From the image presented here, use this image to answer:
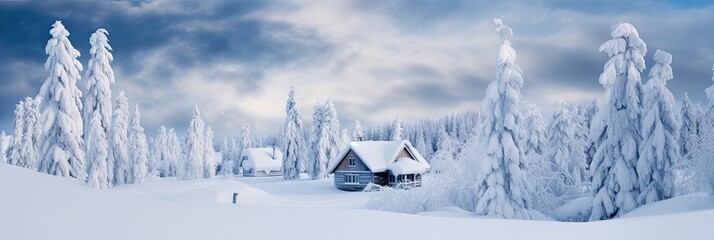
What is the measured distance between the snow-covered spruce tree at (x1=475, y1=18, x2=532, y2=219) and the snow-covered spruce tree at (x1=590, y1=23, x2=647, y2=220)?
458cm

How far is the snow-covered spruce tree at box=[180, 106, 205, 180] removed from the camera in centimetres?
7000

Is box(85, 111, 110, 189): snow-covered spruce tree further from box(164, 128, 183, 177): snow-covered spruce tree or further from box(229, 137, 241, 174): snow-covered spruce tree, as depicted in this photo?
box(229, 137, 241, 174): snow-covered spruce tree

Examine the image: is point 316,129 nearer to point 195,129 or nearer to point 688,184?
point 195,129

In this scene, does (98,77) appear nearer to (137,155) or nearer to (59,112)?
(59,112)

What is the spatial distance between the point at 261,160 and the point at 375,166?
43402 millimetres

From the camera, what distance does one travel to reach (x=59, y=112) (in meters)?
27.7

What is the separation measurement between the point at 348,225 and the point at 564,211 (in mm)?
23540

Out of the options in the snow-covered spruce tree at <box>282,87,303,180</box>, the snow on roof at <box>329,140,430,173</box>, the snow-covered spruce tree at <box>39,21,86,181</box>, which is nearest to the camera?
the snow-covered spruce tree at <box>39,21,86,181</box>

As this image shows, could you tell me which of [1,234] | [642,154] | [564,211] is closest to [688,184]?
[642,154]

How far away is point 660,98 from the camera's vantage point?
2286 centimetres

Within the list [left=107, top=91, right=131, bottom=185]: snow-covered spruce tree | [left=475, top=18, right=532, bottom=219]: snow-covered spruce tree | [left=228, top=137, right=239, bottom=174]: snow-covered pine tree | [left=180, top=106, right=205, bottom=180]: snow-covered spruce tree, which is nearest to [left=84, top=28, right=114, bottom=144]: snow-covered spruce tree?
[left=107, top=91, right=131, bottom=185]: snow-covered spruce tree

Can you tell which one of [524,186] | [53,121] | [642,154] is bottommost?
[524,186]

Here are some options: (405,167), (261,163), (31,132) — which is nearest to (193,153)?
(261,163)

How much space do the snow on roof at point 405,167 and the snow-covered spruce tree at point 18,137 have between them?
157 ft
